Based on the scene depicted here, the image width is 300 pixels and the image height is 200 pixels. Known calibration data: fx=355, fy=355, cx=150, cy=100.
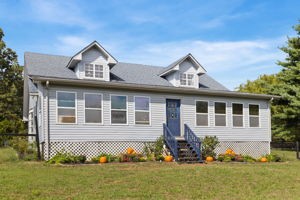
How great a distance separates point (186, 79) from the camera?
66.2ft

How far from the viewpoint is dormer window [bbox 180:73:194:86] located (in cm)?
2011

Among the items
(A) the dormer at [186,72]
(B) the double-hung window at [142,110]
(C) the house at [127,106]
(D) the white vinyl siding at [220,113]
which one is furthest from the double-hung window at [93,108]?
(D) the white vinyl siding at [220,113]

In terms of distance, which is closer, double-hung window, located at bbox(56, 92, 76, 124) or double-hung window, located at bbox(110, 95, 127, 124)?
double-hung window, located at bbox(56, 92, 76, 124)

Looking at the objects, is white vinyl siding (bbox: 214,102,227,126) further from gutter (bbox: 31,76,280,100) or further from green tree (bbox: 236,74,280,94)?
green tree (bbox: 236,74,280,94)

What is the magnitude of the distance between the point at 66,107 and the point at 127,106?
10.1 ft

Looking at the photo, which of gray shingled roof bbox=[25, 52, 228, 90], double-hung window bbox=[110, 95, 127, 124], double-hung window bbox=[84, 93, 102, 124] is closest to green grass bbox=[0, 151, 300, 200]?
double-hung window bbox=[84, 93, 102, 124]

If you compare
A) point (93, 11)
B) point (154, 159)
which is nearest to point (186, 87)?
point (154, 159)

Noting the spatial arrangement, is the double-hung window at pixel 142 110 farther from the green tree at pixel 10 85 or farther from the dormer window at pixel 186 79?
the green tree at pixel 10 85

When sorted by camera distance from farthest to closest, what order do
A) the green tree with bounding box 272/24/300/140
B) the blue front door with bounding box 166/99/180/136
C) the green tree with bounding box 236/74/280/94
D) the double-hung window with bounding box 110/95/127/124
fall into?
1. the green tree with bounding box 236/74/280/94
2. the green tree with bounding box 272/24/300/140
3. the blue front door with bounding box 166/99/180/136
4. the double-hung window with bounding box 110/95/127/124

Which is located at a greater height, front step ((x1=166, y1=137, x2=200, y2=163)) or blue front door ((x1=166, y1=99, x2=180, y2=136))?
blue front door ((x1=166, y1=99, x2=180, y2=136))

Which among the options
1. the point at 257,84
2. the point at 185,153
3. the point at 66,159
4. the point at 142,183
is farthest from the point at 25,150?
the point at 257,84

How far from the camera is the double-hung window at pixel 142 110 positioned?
17953 millimetres

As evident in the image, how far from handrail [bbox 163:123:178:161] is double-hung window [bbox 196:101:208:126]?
217 cm

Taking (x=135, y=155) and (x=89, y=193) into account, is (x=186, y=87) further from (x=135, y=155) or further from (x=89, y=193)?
(x=89, y=193)
